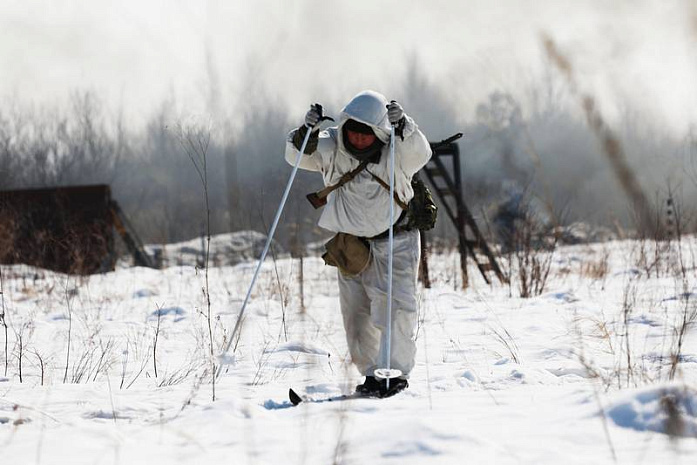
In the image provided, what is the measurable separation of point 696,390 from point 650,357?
2.07 metres

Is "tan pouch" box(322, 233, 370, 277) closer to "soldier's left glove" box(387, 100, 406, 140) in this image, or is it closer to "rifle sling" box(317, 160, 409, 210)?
"rifle sling" box(317, 160, 409, 210)

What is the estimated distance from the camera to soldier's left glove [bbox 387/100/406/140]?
3930 mm

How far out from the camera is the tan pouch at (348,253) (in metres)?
4.09

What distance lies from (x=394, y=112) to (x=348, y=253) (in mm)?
853

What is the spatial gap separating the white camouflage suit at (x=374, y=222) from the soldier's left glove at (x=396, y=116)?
1.1 inches

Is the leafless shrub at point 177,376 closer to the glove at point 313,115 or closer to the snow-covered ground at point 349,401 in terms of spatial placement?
the snow-covered ground at point 349,401

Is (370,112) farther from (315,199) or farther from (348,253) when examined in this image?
(348,253)

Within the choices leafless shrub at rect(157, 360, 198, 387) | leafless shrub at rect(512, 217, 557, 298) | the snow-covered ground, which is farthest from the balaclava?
leafless shrub at rect(512, 217, 557, 298)

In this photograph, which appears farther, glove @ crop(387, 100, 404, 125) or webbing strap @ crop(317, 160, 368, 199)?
webbing strap @ crop(317, 160, 368, 199)

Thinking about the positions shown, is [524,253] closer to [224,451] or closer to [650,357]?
[650,357]

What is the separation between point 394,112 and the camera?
3.93 meters

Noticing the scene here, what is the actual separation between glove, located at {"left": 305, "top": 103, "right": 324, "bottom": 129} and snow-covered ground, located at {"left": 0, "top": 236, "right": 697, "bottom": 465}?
3.76ft

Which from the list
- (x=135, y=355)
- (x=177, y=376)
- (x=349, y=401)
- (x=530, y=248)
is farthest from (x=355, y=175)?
(x=530, y=248)

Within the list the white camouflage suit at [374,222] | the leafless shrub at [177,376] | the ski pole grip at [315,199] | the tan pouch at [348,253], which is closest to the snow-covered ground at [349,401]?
the leafless shrub at [177,376]
